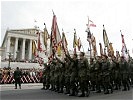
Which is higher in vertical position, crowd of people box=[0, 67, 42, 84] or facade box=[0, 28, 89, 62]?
facade box=[0, 28, 89, 62]

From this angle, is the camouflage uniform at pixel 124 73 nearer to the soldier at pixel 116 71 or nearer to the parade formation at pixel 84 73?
the parade formation at pixel 84 73

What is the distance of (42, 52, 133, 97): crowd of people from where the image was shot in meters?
12.3

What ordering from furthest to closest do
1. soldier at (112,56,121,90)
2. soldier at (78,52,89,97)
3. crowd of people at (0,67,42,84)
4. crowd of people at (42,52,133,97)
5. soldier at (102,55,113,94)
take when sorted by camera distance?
crowd of people at (0,67,42,84) < soldier at (112,56,121,90) < soldier at (102,55,113,94) < crowd of people at (42,52,133,97) < soldier at (78,52,89,97)

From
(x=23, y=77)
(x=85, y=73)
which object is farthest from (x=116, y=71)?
(x=23, y=77)

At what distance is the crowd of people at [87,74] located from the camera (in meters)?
12.3

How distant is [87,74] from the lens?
12.3 meters

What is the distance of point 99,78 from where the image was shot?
13.7 m

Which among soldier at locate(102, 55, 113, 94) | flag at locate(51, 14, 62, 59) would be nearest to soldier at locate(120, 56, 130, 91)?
soldier at locate(102, 55, 113, 94)

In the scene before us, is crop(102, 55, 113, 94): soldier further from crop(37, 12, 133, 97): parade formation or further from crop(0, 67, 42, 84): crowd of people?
crop(0, 67, 42, 84): crowd of people

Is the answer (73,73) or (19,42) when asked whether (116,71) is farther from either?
(19,42)

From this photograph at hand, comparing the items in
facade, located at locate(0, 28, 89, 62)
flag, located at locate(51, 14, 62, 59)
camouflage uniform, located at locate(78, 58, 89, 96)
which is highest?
facade, located at locate(0, 28, 89, 62)

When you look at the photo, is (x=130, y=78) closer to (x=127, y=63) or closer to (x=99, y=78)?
(x=127, y=63)

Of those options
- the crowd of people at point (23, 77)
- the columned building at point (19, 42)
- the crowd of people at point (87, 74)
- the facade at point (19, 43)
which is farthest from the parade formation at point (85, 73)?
the columned building at point (19, 42)

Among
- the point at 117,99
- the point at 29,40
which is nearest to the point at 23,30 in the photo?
the point at 29,40
